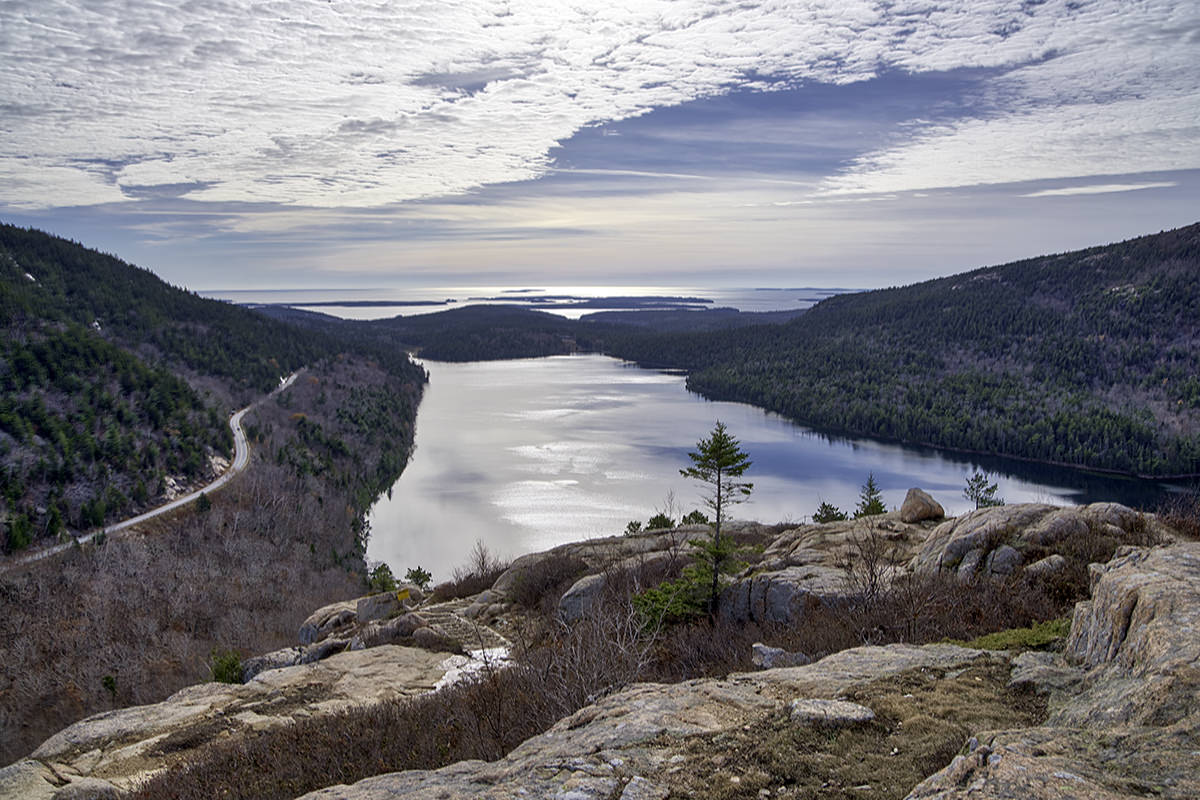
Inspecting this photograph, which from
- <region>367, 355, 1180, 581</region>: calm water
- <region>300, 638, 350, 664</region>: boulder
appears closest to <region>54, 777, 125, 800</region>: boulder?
<region>300, 638, 350, 664</region>: boulder

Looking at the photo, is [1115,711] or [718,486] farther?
[718,486]

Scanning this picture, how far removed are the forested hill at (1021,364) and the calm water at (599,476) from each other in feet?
28.7

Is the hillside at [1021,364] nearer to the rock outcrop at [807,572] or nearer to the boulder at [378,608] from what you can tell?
the rock outcrop at [807,572]

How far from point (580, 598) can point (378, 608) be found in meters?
8.57

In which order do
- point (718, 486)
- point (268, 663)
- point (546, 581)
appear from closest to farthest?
point (718, 486)
point (268, 663)
point (546, 581)

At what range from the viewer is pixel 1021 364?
135250 mm

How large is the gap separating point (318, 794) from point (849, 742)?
5.04 meters

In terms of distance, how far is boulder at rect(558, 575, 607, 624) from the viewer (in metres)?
20.1

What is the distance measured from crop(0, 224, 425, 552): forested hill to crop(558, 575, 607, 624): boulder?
171ft

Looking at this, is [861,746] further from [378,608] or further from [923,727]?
[378,608]

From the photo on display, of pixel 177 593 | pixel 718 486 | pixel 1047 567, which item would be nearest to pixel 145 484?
pixel 177 593

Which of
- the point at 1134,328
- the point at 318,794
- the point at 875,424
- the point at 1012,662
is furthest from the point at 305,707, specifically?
the point at 1134,328

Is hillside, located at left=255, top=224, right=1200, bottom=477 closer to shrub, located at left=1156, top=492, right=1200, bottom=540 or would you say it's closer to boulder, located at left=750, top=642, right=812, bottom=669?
shrub, located at left=1156, top=492, right=1200, bottom=540

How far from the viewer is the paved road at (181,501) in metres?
51.2
